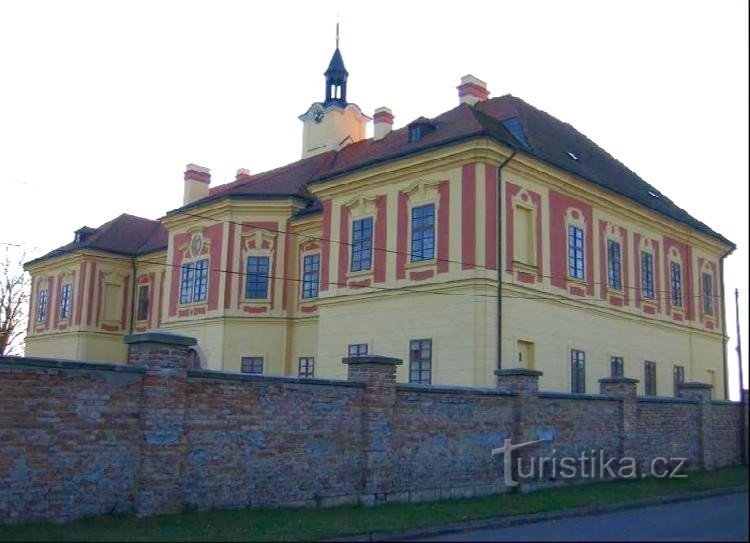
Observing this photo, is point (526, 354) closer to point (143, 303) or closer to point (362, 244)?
point (362, 244)

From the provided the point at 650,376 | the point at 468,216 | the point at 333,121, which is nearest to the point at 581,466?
the point at 468,216

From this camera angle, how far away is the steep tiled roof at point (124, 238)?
43.3 meters

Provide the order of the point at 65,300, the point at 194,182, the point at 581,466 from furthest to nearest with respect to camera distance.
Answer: the point at 65,300, the point at 194,182, the point at 581,466

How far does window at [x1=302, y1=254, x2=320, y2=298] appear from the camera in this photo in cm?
3203

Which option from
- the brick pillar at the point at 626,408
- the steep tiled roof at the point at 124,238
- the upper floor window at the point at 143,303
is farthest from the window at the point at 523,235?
→ the upper floor window at the point at 143,303

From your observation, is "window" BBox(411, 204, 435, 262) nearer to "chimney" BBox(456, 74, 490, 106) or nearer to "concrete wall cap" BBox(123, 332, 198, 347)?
"chimney" BBox(456, 74, 490, 106)

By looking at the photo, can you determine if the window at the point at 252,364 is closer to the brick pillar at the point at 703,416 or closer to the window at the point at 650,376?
the window at the point at 650,376

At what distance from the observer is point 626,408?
21625 millimetres

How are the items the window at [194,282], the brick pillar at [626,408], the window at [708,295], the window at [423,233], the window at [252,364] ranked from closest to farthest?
the brick pillar at [626,408] → the window at [423,233] → the window at [252,364] → the window at [194,282] → the window at [708,295]

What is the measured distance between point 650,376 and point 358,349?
11.4 meters

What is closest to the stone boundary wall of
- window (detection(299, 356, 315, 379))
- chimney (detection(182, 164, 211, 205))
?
window (detection(299, 356, 315, 379))

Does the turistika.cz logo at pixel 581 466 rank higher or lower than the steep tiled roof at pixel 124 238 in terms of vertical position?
lower

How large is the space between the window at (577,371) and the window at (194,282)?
14.5 m

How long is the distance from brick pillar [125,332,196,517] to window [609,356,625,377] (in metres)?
19.0
